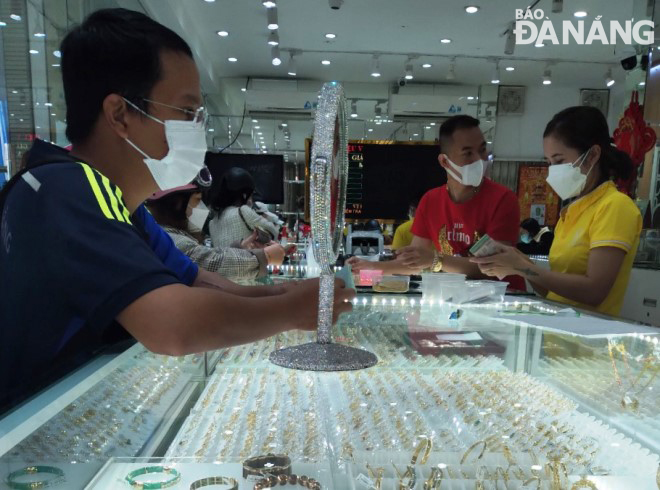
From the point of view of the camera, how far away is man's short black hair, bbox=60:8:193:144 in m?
0.93

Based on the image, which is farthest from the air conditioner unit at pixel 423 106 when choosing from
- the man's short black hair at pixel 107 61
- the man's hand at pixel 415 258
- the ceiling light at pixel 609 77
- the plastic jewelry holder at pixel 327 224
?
the man's short black hair at pixel 107 61

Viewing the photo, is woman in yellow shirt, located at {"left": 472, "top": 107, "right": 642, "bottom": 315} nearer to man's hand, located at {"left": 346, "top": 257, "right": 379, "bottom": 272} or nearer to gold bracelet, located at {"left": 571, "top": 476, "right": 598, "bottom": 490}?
man's hand, located at {"left": 346, "top": 257, "right": 379, "bottom": 272}

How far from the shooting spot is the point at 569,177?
2.14 m

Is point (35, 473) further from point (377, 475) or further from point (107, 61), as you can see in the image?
point (107, 61)

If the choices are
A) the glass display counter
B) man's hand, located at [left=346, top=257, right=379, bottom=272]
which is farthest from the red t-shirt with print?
the glass display counter

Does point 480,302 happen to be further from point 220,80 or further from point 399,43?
point 220,80

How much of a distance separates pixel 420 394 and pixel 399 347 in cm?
21

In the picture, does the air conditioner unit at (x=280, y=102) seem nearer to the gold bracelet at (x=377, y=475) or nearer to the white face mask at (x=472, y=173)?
the white face mask at (x=472, y=173)

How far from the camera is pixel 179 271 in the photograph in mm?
1370

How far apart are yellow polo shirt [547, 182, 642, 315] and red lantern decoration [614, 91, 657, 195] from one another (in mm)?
2634

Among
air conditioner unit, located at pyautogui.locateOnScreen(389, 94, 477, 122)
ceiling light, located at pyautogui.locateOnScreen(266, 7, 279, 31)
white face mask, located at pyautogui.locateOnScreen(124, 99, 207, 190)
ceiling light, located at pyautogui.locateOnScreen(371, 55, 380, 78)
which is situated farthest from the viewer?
air conditioner unit, located at pyautogui.locateOnScreen(389, 94, 477, 122)

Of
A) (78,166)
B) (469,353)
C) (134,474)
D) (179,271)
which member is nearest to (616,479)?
(469,353)

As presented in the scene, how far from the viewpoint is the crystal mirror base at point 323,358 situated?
0.96 m

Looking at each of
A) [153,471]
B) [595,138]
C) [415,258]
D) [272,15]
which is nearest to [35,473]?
[153,471]
